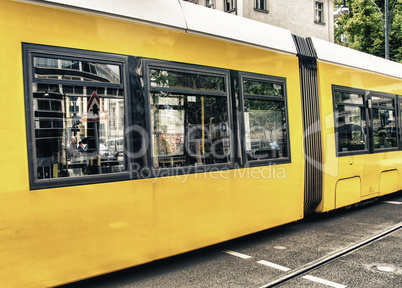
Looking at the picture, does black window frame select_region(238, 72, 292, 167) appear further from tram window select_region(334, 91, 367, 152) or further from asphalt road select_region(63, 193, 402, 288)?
tram window select_region(334, 91, 367, 152)

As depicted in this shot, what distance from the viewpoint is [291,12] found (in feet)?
79.8

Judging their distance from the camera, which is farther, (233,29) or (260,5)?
(260,5)

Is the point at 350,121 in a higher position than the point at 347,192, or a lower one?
higher

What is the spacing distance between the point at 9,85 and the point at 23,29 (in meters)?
0.53

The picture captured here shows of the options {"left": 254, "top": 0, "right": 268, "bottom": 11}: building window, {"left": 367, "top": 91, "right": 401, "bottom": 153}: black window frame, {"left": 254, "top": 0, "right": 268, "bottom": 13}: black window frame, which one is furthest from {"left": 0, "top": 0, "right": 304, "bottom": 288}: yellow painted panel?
{"left": 254, "top": 0, "right": 268, "bottom": 11}: building window

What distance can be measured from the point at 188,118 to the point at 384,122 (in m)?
5.69

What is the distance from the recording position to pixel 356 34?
80.6ft

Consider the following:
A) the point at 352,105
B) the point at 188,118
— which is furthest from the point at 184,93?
the point at 352,105

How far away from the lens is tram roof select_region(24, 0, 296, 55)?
3.76 metres

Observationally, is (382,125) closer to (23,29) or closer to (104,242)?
(104,242)

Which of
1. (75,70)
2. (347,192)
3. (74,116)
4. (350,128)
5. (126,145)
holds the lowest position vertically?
(347,192)

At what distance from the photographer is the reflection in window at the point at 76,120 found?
338cm

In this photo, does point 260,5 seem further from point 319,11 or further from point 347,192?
point 347,192

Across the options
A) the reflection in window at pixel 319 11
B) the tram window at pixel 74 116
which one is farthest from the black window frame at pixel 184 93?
the reflection in window at pixel 319 11
